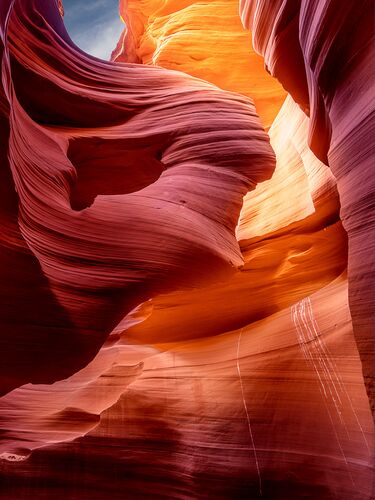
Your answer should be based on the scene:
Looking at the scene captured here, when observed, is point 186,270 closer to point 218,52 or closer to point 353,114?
point 353,114

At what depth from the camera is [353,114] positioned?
2078 millimetres

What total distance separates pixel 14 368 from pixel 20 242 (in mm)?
789

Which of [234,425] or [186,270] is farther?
[234,425]

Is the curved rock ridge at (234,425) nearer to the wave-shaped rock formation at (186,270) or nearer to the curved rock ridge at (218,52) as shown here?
the wave-shaped rock formation at (186,270)

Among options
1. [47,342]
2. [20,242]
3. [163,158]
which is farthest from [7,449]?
[163,158]

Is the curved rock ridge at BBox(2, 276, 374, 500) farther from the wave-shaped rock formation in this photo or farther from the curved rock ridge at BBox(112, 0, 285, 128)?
the curved rock ridge at BBox(112, 0, 285, 128)

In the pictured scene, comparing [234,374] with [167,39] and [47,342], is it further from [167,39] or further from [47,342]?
[167,39]

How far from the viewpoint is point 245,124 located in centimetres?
371

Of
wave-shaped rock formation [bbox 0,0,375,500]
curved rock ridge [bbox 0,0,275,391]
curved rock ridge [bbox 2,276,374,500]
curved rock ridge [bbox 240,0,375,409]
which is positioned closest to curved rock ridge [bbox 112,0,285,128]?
wave-shaped rock formation [bbox 0,0,375,500]

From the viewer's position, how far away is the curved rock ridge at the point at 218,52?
524 cm

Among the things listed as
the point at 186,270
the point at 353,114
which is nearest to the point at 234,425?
the point at 186,270

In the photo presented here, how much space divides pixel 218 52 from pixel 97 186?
2.79 meters

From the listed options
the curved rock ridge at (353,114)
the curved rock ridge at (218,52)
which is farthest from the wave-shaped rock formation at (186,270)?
the curved rock ridge at (218,52)

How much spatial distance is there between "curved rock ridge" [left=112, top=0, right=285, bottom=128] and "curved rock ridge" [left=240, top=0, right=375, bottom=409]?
269cm
